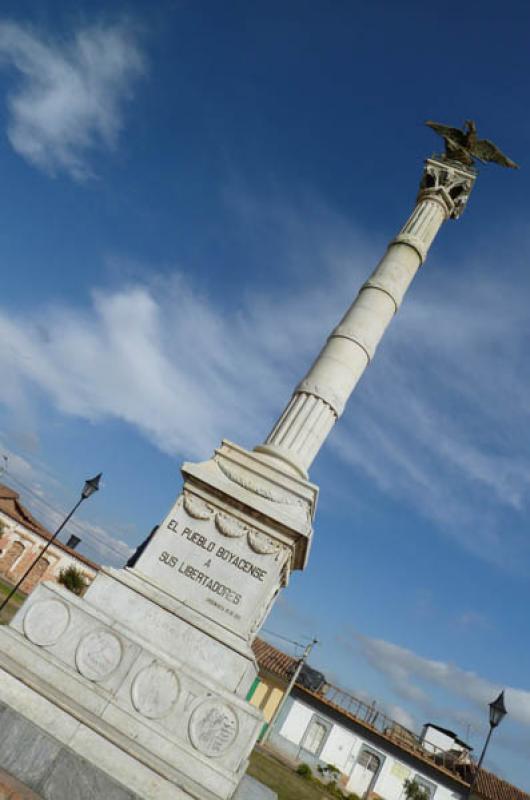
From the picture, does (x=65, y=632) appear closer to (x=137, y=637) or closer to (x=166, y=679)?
(x=137, y=637)

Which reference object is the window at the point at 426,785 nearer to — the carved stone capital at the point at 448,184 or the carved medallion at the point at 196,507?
the carved medallion at the point at 196,507

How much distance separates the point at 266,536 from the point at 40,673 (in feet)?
9.38

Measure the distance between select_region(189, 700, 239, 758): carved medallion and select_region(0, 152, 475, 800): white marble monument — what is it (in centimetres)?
1

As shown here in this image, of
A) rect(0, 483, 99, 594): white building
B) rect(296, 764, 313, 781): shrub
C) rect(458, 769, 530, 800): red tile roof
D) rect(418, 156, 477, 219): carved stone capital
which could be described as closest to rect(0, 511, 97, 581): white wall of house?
rect(0, 483, 99, 594): white building

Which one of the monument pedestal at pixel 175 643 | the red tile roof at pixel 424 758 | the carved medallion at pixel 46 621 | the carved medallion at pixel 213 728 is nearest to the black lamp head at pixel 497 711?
the monument pedestal at pixel 175 643

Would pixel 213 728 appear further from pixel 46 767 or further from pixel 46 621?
pixel 46 621

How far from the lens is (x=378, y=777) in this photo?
26453mm

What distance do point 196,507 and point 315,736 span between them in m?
26.8

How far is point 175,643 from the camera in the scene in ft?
19.4

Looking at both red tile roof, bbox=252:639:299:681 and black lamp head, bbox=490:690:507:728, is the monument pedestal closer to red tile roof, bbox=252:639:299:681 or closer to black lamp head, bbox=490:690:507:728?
black lamp head, bbox=490:690:507:728

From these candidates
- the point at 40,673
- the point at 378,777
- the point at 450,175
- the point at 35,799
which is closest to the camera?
the point at 35,799

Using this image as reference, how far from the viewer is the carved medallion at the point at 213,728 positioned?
5.21m

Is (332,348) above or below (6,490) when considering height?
above

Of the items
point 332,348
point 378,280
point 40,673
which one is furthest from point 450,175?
point 40,673
